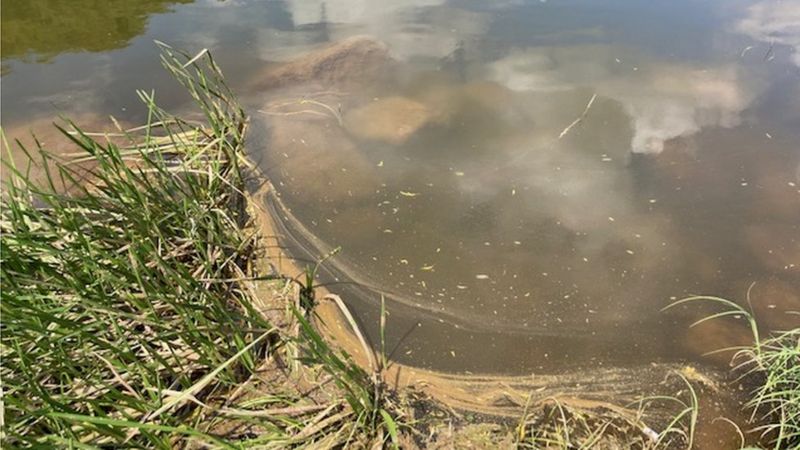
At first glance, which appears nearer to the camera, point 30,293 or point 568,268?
point 30,293

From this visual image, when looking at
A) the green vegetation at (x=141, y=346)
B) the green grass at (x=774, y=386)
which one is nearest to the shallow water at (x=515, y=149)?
the green grass at (x=774, y=386)

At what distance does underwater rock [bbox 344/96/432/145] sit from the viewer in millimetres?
2818

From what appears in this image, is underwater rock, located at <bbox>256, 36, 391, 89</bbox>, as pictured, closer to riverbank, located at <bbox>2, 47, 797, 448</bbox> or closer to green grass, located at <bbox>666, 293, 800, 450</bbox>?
riverbank, located at <bbox>2, 47, 797, 448</bbox>

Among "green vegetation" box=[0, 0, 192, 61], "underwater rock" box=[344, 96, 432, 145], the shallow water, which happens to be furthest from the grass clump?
"green vegetation" box=[0, 0, 192, 61]

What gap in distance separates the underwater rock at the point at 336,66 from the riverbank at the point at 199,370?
1.39 metres

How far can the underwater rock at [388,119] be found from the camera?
2.82 m

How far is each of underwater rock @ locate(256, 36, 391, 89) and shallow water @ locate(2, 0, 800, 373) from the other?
82 millimetres

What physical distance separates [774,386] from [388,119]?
198 centimetres

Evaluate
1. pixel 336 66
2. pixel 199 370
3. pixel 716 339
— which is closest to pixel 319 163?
pixel 336 66

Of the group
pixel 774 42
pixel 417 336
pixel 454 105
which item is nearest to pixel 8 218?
pixel 417 336

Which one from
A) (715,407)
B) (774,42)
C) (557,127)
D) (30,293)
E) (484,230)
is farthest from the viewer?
(774,42)

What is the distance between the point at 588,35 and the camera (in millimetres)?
3516

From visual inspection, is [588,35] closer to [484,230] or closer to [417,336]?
[484,230]

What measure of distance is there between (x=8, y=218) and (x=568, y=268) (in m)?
1.91
